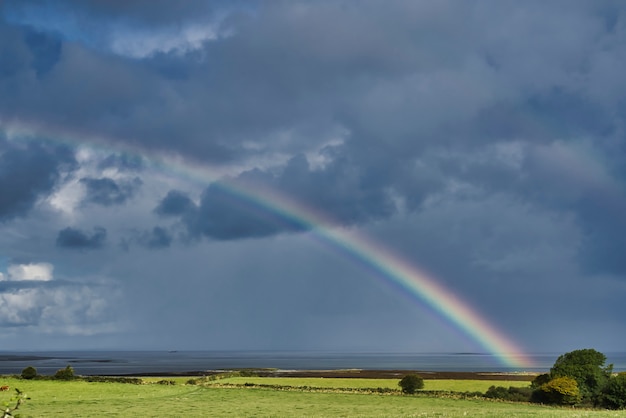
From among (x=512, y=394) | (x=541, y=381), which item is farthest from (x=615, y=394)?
(x=512, y=394)

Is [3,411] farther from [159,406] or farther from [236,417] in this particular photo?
[159,406]

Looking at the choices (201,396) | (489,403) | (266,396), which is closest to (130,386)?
(201,396)

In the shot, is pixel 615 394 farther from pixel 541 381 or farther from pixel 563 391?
pixel 541 381

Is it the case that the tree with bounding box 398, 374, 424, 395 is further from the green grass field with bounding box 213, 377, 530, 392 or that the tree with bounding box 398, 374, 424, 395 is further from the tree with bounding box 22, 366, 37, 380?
the tree with bounding box 22, 366, 37, 380

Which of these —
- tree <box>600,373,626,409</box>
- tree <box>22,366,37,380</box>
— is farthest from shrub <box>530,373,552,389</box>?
tree <box>22,366,37,380</box>

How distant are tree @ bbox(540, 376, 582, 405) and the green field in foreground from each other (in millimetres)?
5882

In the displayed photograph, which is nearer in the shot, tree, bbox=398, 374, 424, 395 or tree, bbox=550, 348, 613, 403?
tree, bbox=550, 348, 613, 403

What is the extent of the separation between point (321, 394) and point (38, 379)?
187ft

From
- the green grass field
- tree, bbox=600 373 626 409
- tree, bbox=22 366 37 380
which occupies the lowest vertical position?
the green grass field

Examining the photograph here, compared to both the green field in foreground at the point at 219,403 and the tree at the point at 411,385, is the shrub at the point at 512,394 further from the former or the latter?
the tree at the point at 411,385

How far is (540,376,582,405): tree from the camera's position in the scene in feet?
222

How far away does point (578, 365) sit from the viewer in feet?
235

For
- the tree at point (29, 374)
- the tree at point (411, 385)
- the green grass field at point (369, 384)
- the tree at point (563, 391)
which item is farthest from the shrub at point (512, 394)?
the tree at point (29, 374)

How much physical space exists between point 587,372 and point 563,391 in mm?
5089
